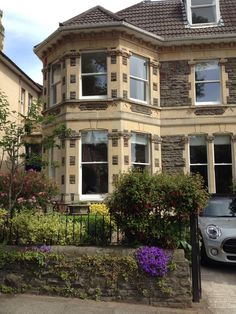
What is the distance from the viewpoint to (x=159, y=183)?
20.6ft

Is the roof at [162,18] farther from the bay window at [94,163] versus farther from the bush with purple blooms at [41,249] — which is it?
the bush with purple blooms at [41,249]

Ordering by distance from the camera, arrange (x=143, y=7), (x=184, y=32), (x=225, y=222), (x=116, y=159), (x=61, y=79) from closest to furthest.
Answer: (x=225, y=222), (x=116, y=159), (x=61, y=79), (x=184, y=32), (x=143, y=7)

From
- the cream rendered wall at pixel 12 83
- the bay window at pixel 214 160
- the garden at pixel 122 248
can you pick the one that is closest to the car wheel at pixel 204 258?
the garden at pixel 122 248

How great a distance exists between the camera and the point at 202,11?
17.8 m

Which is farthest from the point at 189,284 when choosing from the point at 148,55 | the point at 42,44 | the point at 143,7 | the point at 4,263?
the point at 143,7

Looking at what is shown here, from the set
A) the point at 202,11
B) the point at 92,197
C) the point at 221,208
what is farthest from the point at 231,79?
the point at 221,208

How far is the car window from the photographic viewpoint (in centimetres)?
933

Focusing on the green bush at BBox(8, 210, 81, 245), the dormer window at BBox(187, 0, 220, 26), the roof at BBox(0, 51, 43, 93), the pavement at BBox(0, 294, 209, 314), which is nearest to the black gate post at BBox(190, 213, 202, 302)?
the pavement at BBox(0, 294, 209, 314)

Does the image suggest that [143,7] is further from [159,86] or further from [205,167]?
Result: [205,167]

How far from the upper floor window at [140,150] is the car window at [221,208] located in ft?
18.6

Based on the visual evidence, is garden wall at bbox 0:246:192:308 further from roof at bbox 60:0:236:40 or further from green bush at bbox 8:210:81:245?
roof at bbox 60:0:236:40

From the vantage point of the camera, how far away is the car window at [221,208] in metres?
9.33

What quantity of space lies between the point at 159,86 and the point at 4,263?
11.7 metres

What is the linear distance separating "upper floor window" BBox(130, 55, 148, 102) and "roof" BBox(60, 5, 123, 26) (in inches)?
67.4
